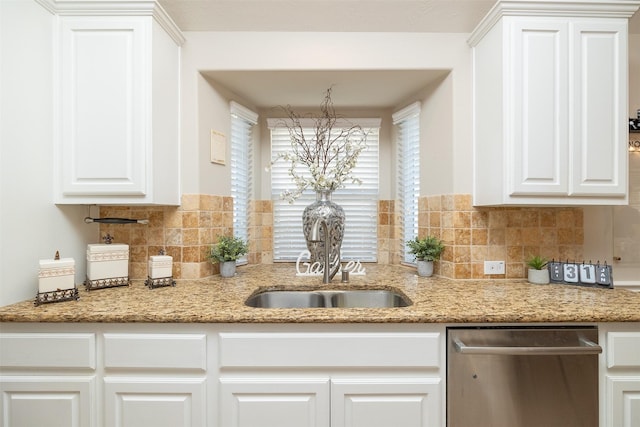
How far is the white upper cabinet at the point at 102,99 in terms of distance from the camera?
1668 mm

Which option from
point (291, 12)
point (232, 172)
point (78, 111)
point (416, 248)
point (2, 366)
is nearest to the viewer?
point (2, 366)

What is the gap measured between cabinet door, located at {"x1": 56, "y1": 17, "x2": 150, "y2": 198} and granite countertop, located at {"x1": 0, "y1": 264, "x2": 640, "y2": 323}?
57 centimetres

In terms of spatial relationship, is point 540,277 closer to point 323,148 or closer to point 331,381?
point 331,381

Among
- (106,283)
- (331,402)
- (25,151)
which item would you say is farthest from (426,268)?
(25,151)

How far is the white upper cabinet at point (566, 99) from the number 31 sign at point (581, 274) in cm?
43

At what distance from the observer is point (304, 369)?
4.46 feet

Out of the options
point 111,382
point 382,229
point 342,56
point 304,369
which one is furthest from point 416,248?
point 111,382

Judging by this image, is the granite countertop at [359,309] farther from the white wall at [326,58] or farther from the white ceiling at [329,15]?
the white ceiling at [329,15]

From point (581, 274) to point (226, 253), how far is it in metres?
2.04

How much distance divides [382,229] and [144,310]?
5.88ft

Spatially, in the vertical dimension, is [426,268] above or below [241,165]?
below

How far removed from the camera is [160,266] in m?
1.82

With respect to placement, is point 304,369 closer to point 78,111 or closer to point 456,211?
point 456,211

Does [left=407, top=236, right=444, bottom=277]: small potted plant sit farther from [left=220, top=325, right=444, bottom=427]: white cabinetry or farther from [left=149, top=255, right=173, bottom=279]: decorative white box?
[left=149, top=255, right=173, bottom=279]: decorative white box
